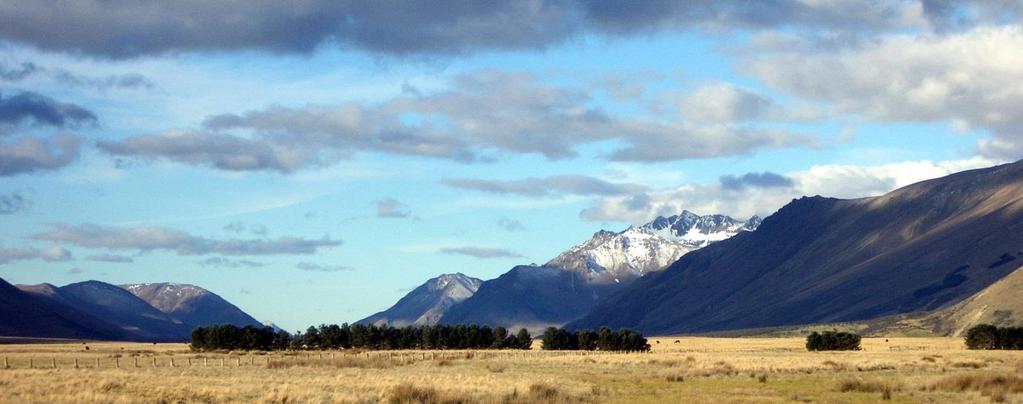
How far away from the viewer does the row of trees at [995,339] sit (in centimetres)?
14275

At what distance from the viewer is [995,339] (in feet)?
475

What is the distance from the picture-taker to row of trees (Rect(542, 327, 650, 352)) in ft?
525

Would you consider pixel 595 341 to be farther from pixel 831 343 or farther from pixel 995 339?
pixel 995 339

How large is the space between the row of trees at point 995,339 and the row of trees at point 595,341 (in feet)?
143

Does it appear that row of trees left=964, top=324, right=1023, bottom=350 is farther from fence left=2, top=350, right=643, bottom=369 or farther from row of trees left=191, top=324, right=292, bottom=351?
row of trees left=191, top=324, right=292, bottom=351

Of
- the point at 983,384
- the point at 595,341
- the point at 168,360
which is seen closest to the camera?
the point at 983,384

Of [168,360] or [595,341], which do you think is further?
[595,341]

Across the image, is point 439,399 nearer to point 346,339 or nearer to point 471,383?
point 471,383

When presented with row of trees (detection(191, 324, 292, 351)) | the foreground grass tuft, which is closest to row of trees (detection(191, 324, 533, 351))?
row of trees (detection(191, 324, 292, 351))

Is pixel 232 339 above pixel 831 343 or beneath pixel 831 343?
above

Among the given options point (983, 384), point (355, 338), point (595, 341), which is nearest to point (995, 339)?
point (595, 341)

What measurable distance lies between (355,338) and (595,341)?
115ft

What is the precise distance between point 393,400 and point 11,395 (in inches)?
669

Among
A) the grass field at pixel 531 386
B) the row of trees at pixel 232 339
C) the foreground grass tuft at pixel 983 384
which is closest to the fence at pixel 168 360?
the grass field at pixel 531 386
